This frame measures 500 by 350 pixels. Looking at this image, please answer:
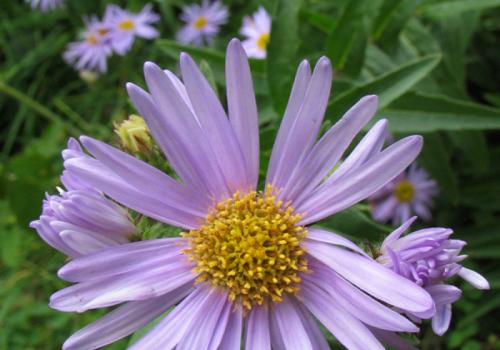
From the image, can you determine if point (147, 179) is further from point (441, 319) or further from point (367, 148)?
point (441, 319)

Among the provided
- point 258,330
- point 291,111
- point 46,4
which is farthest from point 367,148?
point 46,4

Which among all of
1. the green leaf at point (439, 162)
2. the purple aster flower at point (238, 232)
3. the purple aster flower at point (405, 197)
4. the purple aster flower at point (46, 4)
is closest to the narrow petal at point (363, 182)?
the purple aster flower at point (238, 232)

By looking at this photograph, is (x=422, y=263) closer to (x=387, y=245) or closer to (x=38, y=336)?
(x=387, y=245)

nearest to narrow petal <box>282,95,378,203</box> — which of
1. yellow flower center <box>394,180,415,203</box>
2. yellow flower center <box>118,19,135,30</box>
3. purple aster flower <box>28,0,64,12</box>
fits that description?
yellow flower center <box>394,180,415,203</box>

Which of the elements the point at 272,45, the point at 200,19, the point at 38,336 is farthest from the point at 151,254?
the point at 200,19

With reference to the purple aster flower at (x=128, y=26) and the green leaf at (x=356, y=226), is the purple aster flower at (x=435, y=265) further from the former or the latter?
the purple aster flower at (x=128, y=26)
